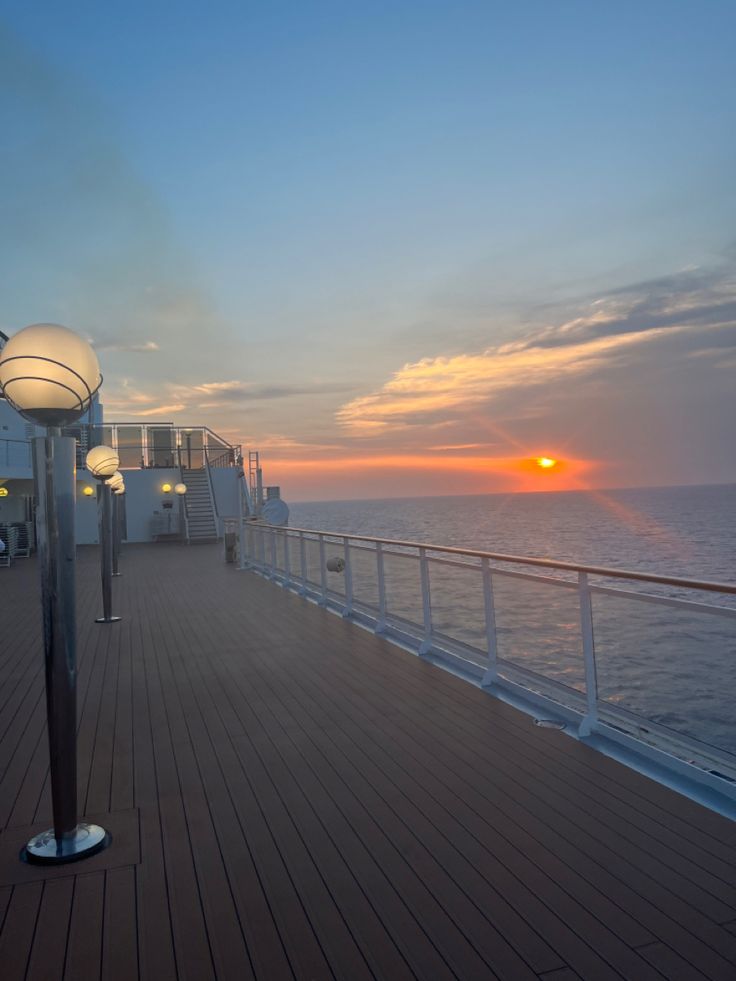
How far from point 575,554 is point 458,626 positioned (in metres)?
34.6

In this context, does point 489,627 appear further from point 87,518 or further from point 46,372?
point 87,518

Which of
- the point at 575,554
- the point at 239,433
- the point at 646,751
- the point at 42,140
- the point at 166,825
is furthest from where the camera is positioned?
the point at 239,433

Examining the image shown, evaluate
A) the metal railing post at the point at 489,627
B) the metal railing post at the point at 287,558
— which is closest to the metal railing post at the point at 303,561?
the metal railing post at the point at 287,558

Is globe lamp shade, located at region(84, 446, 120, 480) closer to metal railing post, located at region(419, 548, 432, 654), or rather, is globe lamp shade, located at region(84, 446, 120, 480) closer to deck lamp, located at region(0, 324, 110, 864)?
metal railing post, located at region(419, 548, 432, 654)

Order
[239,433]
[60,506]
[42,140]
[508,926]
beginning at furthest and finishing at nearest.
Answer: [239,433] → [42,140] → [60,506] → [508,926]

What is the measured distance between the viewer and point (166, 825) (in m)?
2.95

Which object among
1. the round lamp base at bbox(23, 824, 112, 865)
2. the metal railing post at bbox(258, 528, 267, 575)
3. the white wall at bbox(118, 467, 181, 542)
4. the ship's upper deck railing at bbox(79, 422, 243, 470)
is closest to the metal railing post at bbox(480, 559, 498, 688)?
the round lamp base at bbox(23, 824, 112, 865)

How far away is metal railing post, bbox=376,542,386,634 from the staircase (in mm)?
15965

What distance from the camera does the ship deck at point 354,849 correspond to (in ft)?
6.51

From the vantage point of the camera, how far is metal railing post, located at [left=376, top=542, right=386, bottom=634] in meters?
7.03

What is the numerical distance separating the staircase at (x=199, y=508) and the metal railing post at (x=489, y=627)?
60.2 feet

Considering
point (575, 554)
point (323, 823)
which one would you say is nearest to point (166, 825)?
point (323, 823)

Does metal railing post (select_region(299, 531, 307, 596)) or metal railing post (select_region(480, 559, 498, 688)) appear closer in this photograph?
metal railing post (select_region(480, 559, 498, 688))

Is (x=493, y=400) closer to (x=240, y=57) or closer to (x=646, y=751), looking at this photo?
(x=240, y=57)
